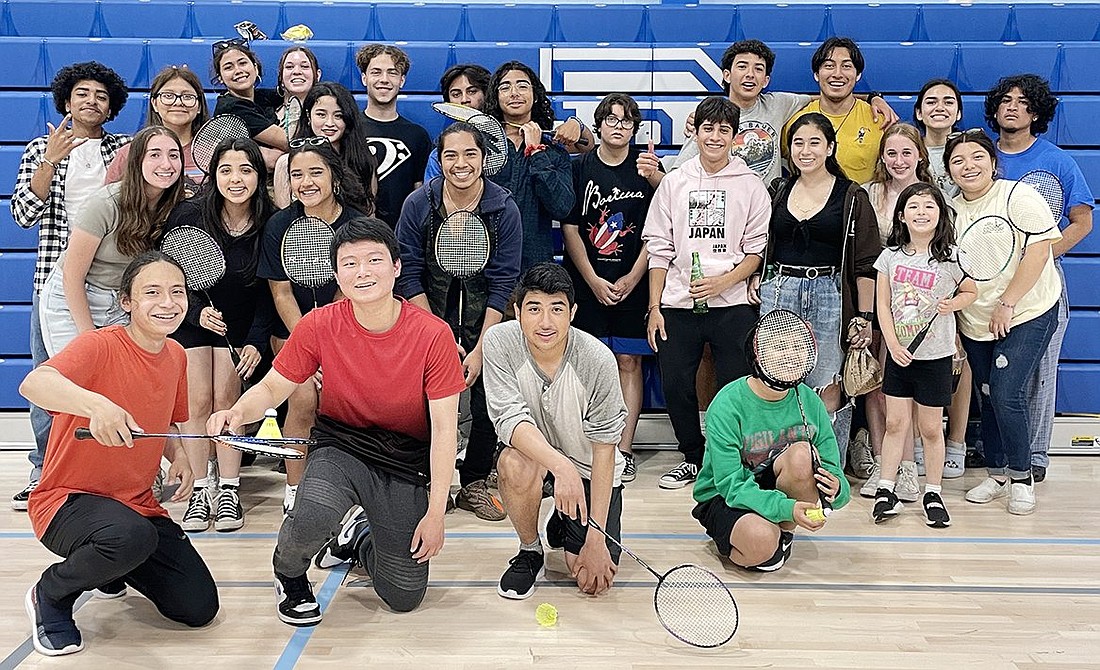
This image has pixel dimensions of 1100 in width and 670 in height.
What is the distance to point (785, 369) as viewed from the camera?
329cm

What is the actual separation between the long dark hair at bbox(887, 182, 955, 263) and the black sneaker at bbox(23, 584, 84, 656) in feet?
11.5

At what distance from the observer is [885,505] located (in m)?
4.08

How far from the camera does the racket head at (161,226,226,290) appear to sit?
12.5ft

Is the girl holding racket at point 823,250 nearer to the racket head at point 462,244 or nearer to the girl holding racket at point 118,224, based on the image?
the racket head at point 462,244

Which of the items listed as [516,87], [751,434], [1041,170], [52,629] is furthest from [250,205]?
[1041,170]

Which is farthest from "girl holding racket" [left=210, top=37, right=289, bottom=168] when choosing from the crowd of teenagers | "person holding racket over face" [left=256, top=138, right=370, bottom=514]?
"person holding racket over face" [left=256, top=138, right=370, bottom=514]

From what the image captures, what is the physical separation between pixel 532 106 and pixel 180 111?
1614 millimetres

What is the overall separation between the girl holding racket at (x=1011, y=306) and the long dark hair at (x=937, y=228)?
0.54ft

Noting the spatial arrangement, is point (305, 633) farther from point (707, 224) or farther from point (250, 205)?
point (707, 224)

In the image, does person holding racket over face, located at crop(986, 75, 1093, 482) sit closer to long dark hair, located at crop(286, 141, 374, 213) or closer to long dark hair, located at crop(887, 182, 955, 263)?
long dark hair, located at crop(887, 182, 955, 263)

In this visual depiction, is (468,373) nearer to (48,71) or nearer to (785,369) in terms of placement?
(785,369)

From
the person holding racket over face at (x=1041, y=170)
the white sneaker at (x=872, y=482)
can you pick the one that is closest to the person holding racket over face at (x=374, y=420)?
the white sneaker at (x=872, y=482)

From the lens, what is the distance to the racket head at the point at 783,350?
3.27 m

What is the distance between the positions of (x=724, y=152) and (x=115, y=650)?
10.5 ft
